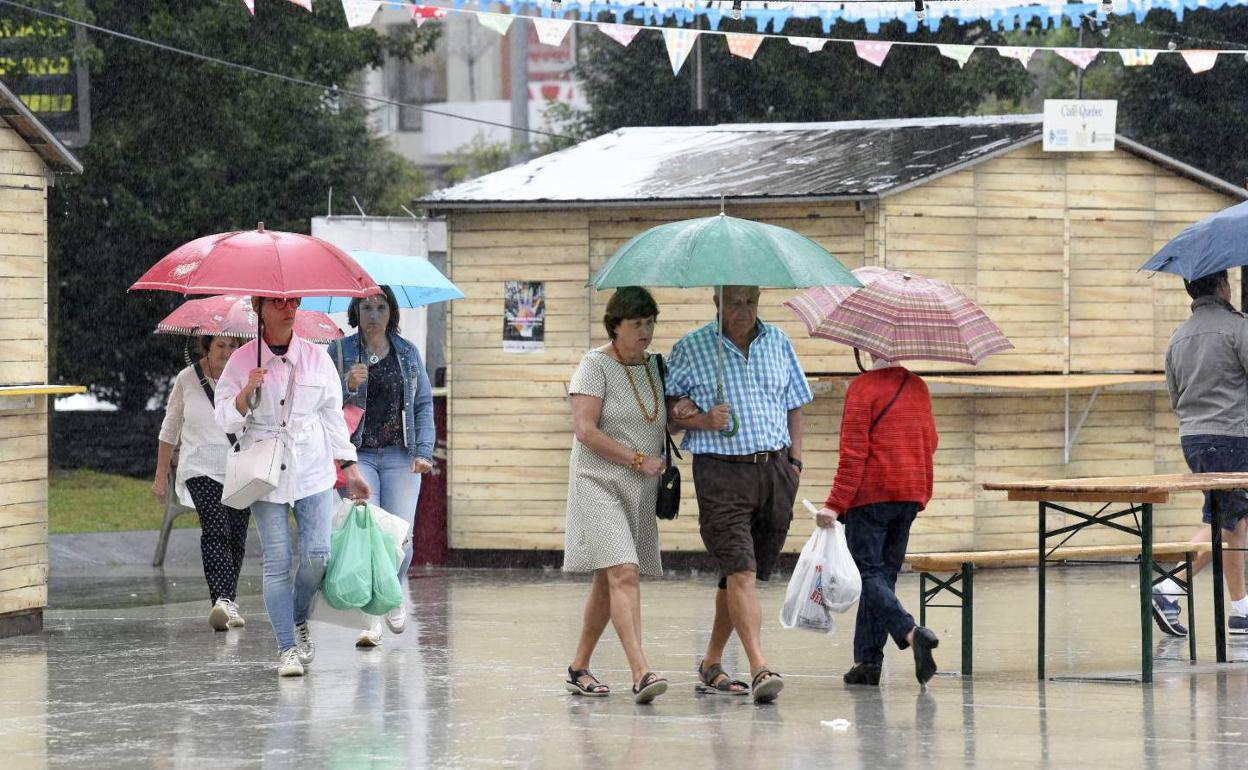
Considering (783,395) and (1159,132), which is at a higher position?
(1159,132)

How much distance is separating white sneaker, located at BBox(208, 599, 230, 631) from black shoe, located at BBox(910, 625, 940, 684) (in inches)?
160

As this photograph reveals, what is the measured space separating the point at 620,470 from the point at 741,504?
51 cm

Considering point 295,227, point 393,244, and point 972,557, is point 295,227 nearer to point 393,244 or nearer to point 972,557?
point 393,244

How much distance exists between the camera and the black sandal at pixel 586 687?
8.88 metres

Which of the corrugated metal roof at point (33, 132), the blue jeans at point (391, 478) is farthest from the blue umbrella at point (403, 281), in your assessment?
the corrugated metal roof at point (33, 132)

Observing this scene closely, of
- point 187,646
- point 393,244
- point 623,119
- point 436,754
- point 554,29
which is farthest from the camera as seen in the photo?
point 623,119

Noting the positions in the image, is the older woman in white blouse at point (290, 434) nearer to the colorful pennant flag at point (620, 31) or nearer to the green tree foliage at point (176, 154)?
the colorful pennant flag at point (620, 31)

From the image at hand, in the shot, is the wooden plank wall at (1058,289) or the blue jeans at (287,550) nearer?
the blue jeans at (287,550)

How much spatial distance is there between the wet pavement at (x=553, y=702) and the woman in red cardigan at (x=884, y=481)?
33cm

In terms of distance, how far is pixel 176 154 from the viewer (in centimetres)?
2383

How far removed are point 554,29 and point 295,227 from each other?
13.5 meters

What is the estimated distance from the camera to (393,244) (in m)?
18.9

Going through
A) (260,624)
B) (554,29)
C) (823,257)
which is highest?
(554,29)

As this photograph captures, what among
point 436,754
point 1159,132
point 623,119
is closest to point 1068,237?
point 436,754
